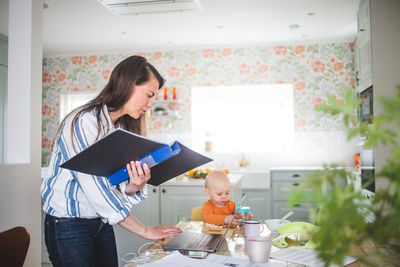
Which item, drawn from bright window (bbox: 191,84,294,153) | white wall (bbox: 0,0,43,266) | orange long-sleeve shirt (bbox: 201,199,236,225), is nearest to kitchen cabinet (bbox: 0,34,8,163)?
bright window (bbox: 191,84,294,153)

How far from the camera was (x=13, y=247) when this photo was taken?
3.56ft

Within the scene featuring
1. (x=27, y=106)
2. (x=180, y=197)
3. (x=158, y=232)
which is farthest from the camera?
(x=180, y=197)

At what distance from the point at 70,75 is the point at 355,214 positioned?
580 centimetres

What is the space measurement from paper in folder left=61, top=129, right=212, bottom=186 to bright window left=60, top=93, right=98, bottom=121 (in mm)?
4736

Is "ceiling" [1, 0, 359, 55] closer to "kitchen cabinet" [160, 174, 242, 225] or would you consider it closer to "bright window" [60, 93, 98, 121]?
"bright window" [60, 93, 98, 121]

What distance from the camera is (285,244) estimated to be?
1.32 m

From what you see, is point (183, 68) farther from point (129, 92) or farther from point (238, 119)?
point (129, 92)

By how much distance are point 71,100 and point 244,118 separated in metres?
2.76

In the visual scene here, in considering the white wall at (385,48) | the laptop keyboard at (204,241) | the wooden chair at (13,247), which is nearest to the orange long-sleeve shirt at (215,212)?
the laptop keyboard at (204,241)

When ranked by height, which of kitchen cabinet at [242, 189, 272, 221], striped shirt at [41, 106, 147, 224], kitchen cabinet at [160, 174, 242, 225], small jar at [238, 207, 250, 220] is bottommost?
kitchen cabinet at [242, 189, 272, 221]

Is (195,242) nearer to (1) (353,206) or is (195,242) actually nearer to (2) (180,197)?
(1) (353,206)

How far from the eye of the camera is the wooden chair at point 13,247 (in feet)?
3.47

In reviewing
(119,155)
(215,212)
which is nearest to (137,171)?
(119,155)

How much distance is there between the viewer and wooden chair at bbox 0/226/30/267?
3.47 ft
